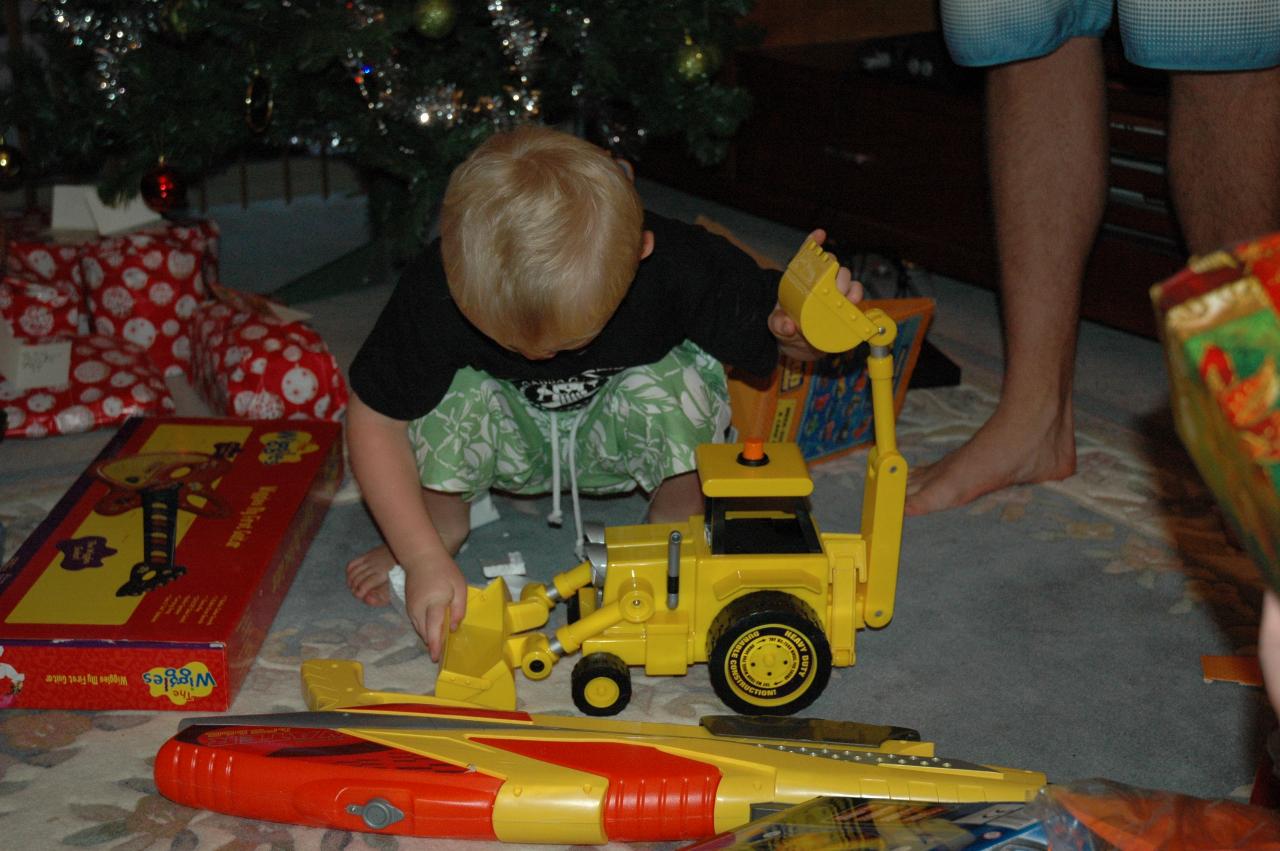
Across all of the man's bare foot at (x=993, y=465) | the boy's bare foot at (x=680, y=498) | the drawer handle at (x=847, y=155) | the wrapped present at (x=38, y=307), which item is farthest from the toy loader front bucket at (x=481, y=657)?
the drawer handle at (x=847, y=155)

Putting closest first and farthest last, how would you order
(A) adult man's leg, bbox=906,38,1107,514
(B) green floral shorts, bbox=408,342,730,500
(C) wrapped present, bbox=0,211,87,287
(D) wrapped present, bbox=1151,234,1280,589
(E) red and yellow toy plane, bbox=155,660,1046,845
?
1. (D) wrapped present, bbox=1151,234,1280,589
2. (E) red and yellow toy plane, bbox=155,660,1046,845
3. (B) green floral shorts, bbox=408,342,730,500
4. (A) adult man's leg, bbox=906,38,1107,514
5. (C) wrapped present, bbox=0,211,87,287

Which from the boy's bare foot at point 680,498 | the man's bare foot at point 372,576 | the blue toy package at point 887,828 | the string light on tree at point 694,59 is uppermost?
the string light on tree at point 694,59

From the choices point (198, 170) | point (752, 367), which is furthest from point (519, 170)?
point (198, 170)

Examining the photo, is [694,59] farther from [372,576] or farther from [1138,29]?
[372,576]

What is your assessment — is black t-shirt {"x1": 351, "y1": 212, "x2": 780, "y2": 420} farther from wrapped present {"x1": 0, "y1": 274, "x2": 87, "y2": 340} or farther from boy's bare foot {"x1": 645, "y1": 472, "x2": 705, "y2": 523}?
wrapped present {"x1": 0, "y1": 274, "x2": 87, "y2": 340}

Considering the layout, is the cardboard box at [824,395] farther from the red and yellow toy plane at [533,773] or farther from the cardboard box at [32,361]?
the cardboard box at [32,361]

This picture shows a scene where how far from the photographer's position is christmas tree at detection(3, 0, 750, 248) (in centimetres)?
151

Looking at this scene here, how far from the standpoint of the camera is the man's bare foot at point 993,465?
1.30 metres

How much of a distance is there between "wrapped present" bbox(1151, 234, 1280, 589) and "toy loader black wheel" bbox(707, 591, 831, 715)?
50cm

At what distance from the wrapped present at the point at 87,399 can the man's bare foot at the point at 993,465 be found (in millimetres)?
897

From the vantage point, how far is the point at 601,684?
97 centimetres

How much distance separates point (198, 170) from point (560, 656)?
3.24ft

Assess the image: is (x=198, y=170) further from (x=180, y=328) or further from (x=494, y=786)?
(x=494, y=786)

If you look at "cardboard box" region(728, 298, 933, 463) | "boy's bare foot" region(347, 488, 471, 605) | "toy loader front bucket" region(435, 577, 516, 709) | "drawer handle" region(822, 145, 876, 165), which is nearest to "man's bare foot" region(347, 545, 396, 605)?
"boy's bare foot" region(347, 488, 471, 605)
